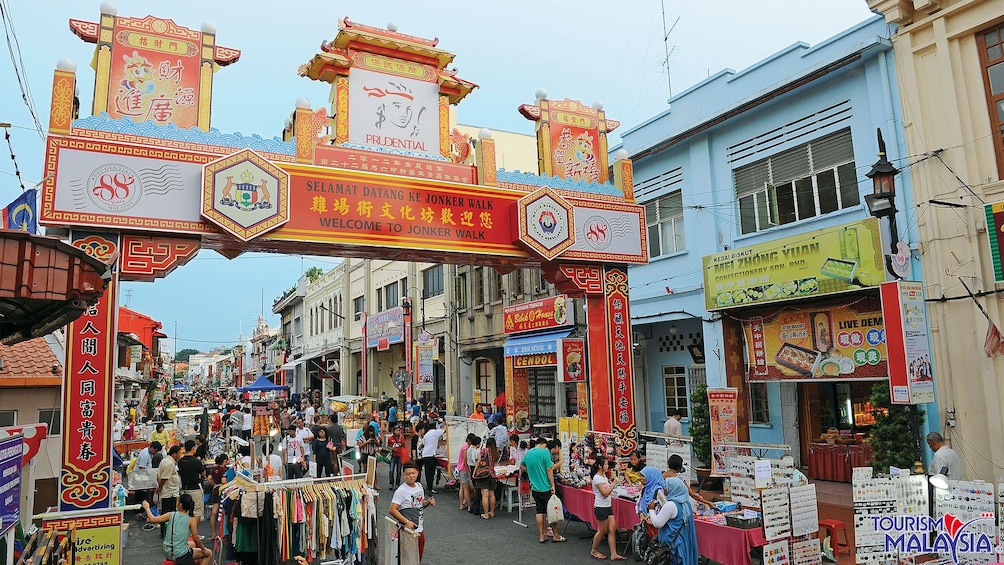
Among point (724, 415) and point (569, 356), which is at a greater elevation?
point (569, 356)

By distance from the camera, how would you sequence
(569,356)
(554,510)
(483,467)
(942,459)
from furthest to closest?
(569,356) < (483,467) < (554,510) < (942,459)

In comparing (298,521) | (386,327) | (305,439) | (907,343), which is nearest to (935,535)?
(907,343)

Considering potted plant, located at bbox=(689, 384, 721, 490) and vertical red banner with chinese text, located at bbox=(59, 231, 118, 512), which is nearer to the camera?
vertical red banner with chinese text, located at bbox=(59, 231, 118, 512)

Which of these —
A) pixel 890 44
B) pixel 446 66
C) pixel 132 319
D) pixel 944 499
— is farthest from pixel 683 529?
pixel 132 319

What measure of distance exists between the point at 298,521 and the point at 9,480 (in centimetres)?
379

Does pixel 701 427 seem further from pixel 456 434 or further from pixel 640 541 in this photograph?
pixel 640 541

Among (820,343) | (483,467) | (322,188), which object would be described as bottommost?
(483,467)

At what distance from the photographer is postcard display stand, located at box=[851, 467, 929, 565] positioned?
7.53 meters

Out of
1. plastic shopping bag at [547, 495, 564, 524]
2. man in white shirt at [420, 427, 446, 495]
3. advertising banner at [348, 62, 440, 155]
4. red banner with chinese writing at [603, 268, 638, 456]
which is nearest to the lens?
plastic shopping bag at [547, 495, 564, 524]

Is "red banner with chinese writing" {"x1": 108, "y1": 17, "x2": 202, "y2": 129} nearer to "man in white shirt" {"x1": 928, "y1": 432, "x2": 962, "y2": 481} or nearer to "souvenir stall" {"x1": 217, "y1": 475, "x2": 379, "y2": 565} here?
"souvenir stall" {"x1": 217, "y1": 475, "x2": 379, "y2": 565}

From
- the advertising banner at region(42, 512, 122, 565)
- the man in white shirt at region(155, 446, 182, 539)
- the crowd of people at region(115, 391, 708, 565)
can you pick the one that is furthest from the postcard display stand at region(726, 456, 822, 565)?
the man in white shirt at region(155, 446, 182, 539)

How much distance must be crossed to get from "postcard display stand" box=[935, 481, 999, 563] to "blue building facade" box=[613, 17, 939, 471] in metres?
4.77

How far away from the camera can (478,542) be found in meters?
10.5

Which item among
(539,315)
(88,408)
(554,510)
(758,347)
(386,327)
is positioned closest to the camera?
(88,408)
